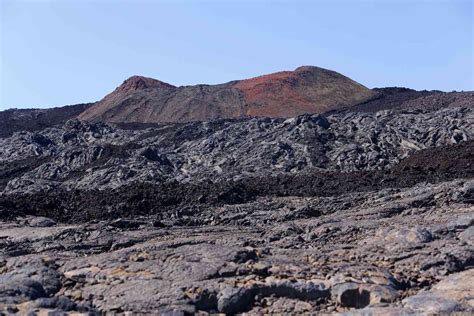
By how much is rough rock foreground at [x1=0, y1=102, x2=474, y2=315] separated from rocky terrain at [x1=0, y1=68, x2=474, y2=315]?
3cm

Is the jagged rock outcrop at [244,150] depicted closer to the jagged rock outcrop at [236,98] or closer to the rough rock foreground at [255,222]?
the rough rock foreground at [255,222]

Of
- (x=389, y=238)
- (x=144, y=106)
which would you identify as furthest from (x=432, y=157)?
(x=144, y=106)

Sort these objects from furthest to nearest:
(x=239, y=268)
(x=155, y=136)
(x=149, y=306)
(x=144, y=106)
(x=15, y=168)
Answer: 1. (x=144, y=106)
2. (x=155, y=136)
3. (x=15, y=168)
4. (x=239, y=268)
5. (x=149, y=306)

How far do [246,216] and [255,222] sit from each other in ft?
3.83

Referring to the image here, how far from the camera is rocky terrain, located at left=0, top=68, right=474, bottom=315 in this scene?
720cm

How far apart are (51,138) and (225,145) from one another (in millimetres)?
11020

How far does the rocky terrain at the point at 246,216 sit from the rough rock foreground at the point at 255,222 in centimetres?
3

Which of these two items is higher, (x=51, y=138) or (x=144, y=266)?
(x=51, y=138)

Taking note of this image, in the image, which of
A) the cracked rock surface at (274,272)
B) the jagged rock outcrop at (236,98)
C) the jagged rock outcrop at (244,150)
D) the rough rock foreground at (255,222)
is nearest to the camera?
the cracked rock surface at (274,272)

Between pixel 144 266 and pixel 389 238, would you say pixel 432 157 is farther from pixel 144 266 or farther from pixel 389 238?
pixel 144 266

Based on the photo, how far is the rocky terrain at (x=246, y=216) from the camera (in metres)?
7.20

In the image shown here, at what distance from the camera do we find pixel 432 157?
23203 millimetres

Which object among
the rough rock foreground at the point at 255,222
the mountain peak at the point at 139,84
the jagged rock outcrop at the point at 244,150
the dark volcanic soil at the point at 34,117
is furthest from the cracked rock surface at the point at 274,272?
the mountain peak at the point at 139,84

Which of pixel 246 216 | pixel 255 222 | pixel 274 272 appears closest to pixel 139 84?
pixel 246 216
